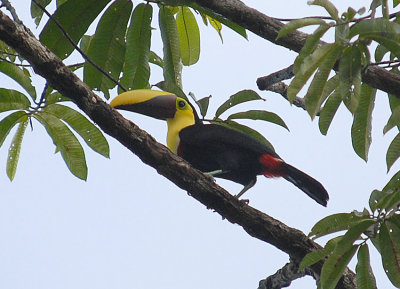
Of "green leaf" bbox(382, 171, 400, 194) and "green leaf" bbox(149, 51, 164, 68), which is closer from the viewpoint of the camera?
"green leaf" bbox(382, 171, 400, 194)

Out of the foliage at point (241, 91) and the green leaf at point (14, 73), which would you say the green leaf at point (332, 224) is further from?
the green leaf at point (14, 73)

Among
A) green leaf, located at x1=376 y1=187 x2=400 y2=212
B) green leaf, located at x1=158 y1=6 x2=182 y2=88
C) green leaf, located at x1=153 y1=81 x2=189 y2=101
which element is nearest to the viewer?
green leaf, located at x1=376 y1=187 x2=400 y2=212

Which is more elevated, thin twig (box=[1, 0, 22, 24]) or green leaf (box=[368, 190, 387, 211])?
thin twig (box=[1, 0, 22, 24])

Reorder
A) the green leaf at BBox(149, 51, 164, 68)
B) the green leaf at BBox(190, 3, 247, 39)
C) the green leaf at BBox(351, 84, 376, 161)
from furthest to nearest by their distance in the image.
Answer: the green leaf at BBox(149, 51, 164, 68)
the green leaf at BBox(190, 3, 247, 39)
the green leaf at BBox(351, 84, 376, 161)

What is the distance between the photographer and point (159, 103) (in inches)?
186

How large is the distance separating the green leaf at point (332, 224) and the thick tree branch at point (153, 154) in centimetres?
42

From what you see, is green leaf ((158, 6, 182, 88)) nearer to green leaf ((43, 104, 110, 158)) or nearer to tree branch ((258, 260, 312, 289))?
green leaf ((43, 104, 110, 158))

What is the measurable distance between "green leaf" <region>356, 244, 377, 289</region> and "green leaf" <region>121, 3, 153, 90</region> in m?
1.71

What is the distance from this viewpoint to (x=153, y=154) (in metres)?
3.15

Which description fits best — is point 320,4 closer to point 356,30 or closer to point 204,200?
point 356,30

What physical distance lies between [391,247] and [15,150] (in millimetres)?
2298

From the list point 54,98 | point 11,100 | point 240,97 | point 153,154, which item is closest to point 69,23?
point 54,98

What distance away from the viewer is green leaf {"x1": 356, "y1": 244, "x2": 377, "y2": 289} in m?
3.07

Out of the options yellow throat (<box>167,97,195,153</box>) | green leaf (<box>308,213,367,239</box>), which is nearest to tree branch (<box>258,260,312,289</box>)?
green leaf (<box>308,213,367,239</box>)
